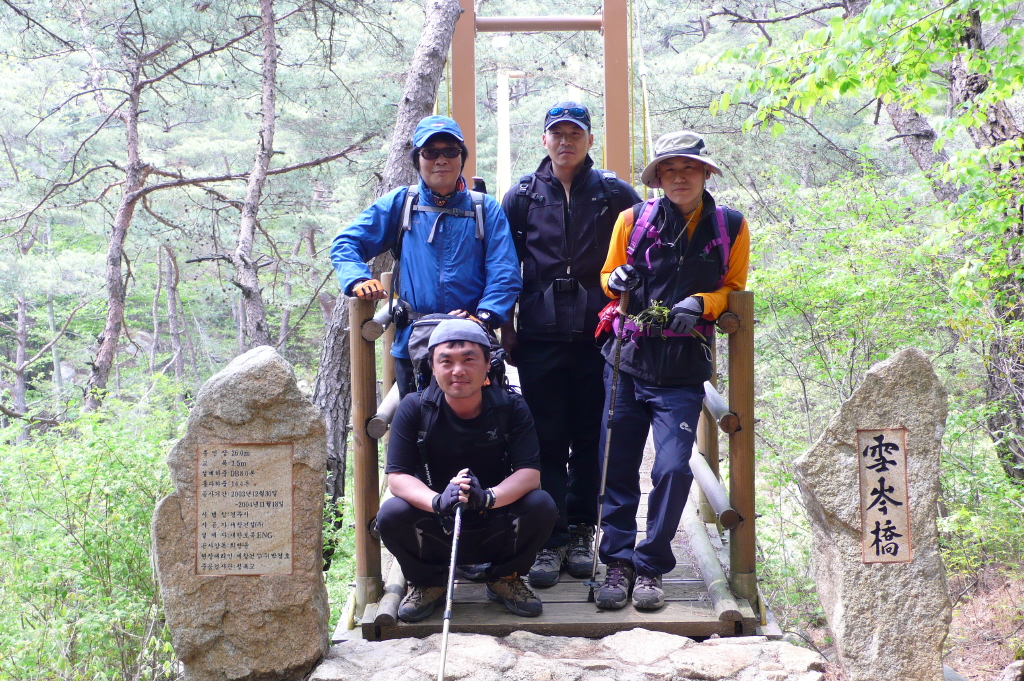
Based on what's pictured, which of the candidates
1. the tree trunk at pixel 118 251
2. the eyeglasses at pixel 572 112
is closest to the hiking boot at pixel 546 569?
the eyeglasses at pixel 572 112

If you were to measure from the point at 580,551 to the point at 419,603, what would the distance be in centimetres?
76

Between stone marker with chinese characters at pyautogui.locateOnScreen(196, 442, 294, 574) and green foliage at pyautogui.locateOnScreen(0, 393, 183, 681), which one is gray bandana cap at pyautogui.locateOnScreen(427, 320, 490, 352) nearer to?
stone marker with chinese characters at pyautogui.locateOnScreen(196, 442, 294, 574)

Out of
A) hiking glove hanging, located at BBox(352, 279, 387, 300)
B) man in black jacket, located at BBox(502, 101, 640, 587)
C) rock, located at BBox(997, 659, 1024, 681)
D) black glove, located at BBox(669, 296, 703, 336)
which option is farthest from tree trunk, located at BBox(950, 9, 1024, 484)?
hiking glove hanging, located at BBox(352, 279, 387, 300)

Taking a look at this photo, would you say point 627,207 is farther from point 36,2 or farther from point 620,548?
point 36,2

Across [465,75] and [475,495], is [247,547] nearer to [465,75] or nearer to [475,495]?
[475,495]

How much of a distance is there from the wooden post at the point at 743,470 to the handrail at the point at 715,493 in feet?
0.16

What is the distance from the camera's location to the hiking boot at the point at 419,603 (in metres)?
2.87

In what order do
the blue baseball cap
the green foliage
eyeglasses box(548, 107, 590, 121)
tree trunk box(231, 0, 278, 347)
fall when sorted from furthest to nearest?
tree trunk box(231, 0, 278, 347), the green foliage, eyeglasses box(548, 107, 590, 121), the blue baseball cap

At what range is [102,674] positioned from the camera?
A: 374 cm

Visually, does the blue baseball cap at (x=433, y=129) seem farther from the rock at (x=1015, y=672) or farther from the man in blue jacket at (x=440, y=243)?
the rock at (x=1015, y=672)

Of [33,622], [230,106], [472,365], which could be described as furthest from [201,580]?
[230,106]

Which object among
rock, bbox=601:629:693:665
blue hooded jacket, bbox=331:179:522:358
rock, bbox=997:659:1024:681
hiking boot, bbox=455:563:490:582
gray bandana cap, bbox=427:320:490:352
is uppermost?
blue hooded jacket, bbox=331:179:522:358

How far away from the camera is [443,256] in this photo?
3.04 metres

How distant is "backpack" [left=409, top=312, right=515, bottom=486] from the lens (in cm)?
277
